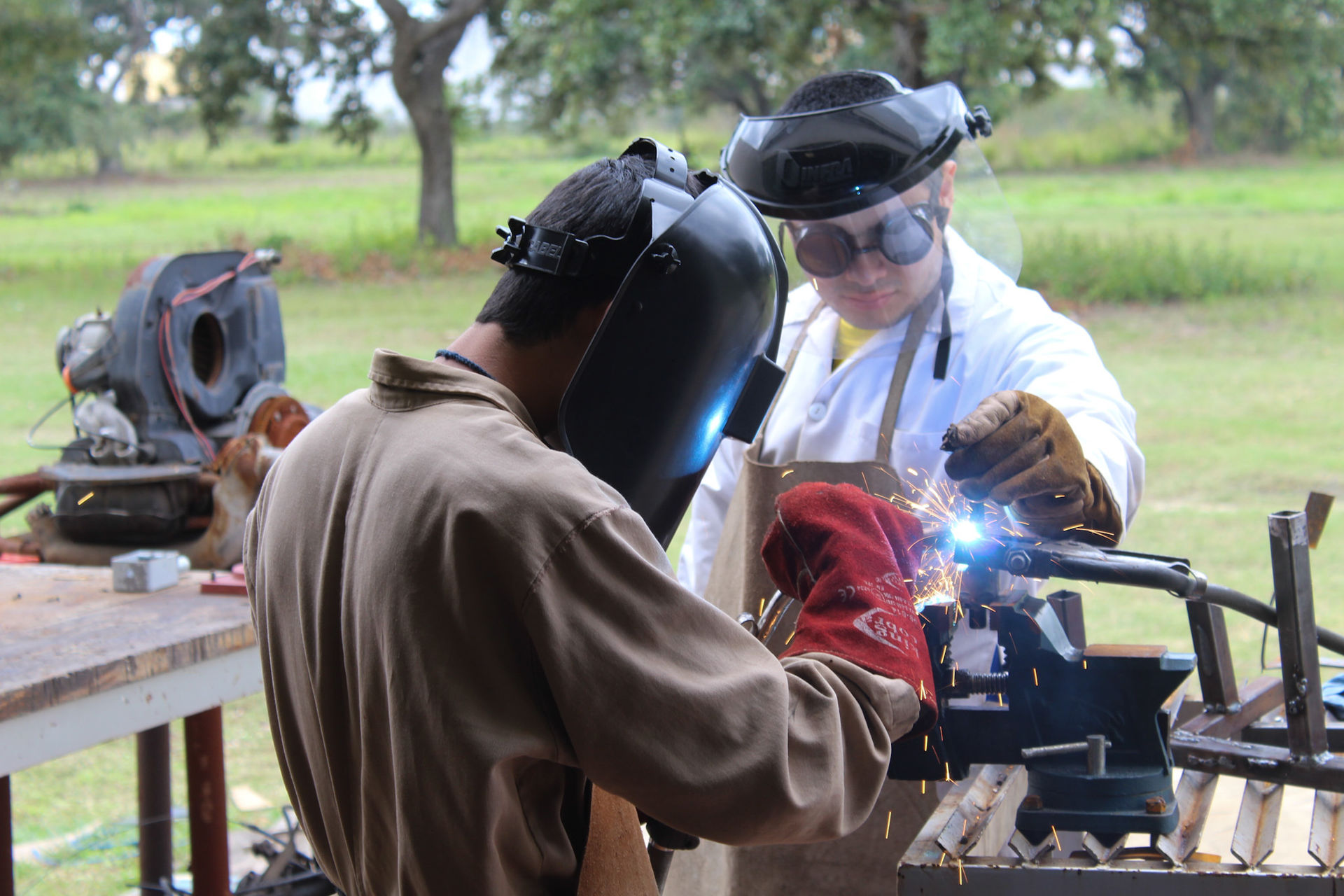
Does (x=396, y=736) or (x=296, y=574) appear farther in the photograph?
(x=296, y=574)

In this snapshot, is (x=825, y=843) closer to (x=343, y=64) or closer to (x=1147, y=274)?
(x=1147, y=274)

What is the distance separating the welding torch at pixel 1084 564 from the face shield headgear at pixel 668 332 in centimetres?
36

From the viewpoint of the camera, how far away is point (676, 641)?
1.04 metres

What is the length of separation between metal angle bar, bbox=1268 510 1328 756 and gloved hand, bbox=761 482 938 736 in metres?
0.55

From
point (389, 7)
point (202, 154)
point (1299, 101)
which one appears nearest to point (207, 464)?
point (389, 7)

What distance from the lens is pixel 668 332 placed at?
1.17m

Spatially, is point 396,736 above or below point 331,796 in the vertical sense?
above

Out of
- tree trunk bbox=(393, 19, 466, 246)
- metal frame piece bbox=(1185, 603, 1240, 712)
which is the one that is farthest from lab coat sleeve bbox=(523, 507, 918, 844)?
tree trunk bbox=(393, 19, 466, 246)

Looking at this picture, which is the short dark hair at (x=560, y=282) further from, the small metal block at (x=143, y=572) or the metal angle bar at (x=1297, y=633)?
the small metal block at (x=143, y=572)

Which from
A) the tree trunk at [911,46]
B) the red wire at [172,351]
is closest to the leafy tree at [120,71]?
the tree trunk at [911,46]

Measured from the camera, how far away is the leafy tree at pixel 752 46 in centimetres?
1048

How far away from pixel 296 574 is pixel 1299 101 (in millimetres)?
23428

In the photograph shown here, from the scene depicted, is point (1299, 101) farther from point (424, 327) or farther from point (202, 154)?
point (202, 154)

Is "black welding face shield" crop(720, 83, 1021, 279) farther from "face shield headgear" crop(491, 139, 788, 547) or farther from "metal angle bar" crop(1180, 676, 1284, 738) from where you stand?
"metal angle bar" crop(1180, 676, 1284, 738)
